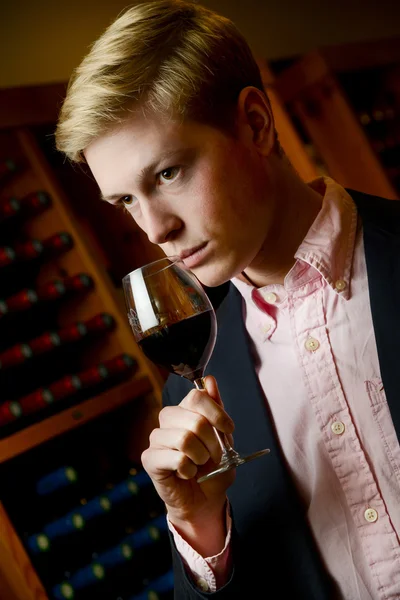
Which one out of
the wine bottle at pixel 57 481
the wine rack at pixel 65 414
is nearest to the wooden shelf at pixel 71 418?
the wine rack at pixel 65 414

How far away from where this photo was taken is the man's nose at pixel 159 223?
124cm

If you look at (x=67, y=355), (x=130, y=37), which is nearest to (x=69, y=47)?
(x=67, y=355)

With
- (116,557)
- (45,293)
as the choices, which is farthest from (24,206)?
(116,557)

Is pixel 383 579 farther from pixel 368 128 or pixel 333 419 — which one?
pixel 368 128

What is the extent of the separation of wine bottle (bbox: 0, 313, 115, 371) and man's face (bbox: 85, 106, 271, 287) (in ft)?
3.60

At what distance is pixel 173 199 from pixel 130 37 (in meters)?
0.31

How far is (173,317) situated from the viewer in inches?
47.2

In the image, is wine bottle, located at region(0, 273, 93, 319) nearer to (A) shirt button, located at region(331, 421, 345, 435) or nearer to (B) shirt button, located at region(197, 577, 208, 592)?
(B) shirt button, located at region(197, 577, 208, 592)

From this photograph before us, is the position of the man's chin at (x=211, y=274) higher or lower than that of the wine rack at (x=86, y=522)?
higher

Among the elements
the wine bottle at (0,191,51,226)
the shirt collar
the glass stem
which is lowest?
the glass stem

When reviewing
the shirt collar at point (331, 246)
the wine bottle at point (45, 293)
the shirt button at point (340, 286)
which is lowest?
the shirt button at point (340, 286)

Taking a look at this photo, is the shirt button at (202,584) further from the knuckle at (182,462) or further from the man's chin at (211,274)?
the man's chin at (211,274)

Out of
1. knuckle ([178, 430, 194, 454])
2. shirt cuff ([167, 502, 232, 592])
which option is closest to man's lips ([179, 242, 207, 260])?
knuckle ([178, 430, 194, 454])

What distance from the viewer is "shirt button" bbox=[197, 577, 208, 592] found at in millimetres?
1356
